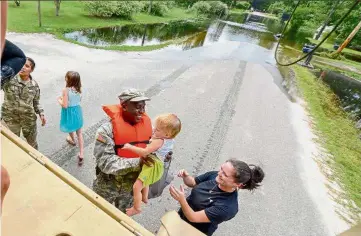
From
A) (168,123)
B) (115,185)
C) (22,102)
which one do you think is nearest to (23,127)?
(22,102)

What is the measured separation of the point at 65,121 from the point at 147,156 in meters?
2.17

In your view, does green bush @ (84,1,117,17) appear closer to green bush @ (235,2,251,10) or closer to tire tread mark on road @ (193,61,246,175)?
tire tread mark on road @ (193,61,246,175)

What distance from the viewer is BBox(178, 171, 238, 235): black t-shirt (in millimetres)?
2143

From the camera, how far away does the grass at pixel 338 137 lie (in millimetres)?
5234

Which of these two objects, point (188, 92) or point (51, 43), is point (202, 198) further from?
point (51, 43)

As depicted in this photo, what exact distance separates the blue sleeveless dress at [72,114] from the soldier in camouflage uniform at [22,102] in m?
0.38

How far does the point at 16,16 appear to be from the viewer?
532 inches

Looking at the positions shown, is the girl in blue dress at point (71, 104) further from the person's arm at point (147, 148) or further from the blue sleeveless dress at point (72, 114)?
the person's arm at point (147, 148)

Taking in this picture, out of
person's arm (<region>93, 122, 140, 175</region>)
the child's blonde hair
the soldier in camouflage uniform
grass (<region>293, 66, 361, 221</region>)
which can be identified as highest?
the child's blonde hair

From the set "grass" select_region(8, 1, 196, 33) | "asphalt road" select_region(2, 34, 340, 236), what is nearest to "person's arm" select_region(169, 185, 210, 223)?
"asphalt road" select_region(2, 34, 340, 236)

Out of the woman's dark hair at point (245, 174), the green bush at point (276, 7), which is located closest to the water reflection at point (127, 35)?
the woman's dark hair at point (245, 174)

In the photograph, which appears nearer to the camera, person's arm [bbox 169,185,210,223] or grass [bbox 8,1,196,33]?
person's arm [bbox 169,185,210,223]

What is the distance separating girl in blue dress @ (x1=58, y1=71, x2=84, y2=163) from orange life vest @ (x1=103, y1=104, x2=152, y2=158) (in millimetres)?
1503

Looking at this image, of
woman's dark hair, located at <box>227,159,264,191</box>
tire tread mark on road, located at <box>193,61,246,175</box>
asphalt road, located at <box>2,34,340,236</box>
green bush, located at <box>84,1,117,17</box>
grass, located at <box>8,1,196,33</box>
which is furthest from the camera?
green bush, located at <box>84,1,117,17</box>
